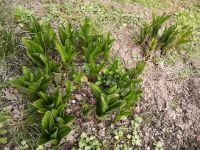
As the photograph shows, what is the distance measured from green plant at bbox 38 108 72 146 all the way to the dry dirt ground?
461mm

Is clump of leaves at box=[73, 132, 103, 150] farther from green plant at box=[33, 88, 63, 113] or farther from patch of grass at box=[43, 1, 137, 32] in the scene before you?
patch of grass at box=[43, 1, 137, 32]

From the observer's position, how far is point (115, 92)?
267 centimetres

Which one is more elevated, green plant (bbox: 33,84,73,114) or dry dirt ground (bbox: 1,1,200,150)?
green plant (bbox: 33,84,73,114)

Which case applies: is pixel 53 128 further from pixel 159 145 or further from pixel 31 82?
pixel 159 145

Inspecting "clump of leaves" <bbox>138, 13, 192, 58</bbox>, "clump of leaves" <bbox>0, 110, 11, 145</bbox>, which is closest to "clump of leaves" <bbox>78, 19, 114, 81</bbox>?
"clump of leaves" <bbox>138, 13, 192, 58</bbox>

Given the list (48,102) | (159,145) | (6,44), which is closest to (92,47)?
(48,102)

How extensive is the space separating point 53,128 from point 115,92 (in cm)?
62

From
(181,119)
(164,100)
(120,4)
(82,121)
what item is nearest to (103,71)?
(82,121)

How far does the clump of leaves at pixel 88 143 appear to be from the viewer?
2.66m

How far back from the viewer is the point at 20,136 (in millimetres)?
2613

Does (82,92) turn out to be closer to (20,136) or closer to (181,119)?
(20,136)

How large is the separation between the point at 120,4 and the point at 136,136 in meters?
1.77

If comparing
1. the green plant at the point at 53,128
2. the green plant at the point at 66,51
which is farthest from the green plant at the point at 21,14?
the green plant at the point at 53,128

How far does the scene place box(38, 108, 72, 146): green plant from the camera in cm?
238
